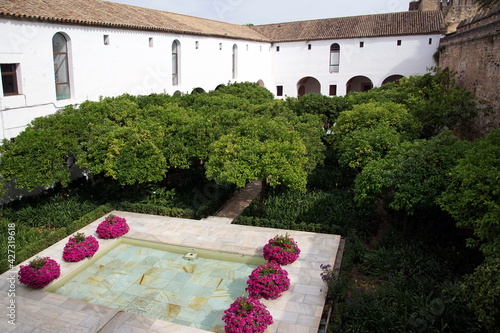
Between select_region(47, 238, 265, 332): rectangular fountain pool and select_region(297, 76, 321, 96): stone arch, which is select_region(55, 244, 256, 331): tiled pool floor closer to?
select_region(47, 238, 265, 332): rectangular fountain pool

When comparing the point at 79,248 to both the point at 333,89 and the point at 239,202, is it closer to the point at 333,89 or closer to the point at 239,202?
the point at 239,202

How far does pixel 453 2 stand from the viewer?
2770 cm

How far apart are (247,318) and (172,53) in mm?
17672

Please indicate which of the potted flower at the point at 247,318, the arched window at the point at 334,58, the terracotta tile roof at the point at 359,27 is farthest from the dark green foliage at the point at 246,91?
the potted flower at the point at 247,318

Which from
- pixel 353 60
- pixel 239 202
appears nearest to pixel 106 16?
pixel 239 202

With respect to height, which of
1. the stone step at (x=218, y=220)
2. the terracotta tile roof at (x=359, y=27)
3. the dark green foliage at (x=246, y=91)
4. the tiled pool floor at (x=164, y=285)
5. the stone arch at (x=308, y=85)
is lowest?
the tiled pool floor at (x=164, y=285)

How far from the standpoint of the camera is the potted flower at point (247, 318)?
291 inches

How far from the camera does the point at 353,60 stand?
31.2 meters

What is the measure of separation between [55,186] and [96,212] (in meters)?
2.98

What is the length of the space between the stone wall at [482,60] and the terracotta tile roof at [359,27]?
947cm

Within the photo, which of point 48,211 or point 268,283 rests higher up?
point 48,211

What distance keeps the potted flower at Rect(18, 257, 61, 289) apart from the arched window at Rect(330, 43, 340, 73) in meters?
27.0

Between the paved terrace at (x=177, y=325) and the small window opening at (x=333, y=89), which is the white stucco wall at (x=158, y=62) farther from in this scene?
the paved terrace at (x=177, y=325)

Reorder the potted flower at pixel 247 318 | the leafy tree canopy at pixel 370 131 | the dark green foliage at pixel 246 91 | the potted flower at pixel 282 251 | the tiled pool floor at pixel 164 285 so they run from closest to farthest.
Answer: the potted flower at pixel 247 318 < the tiled pool floor at pixel 164 285 < the potted flower at pixel 282 251 < the leafy tree canopy at pixel 370 131 < the dark green foliage at pixel 246 91
